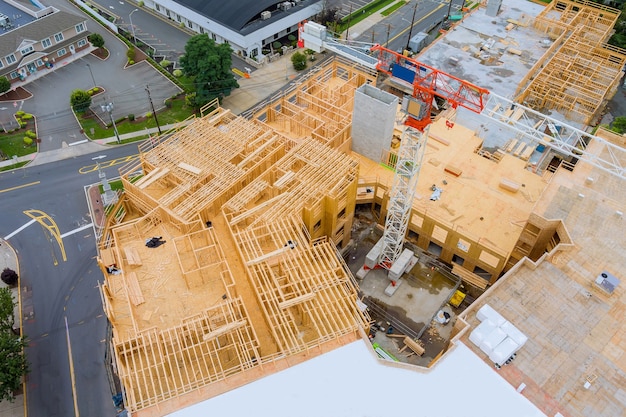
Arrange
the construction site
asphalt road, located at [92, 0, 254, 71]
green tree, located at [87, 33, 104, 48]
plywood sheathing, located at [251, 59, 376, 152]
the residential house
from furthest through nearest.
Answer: asphalt road, located at [92, 0, 254, 71], green tree, located at [87, 33, 104, 48], the residential house, plywood sheathing, located at [251, 59, 376, 152], the construction site

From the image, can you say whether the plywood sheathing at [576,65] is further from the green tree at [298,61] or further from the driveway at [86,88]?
the driveway at [86,88]

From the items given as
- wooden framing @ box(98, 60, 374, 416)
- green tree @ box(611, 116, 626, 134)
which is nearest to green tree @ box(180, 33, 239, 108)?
wooden framing @ box(98, 60, 374, 416)

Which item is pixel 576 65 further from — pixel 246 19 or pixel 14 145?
pixel 14 145

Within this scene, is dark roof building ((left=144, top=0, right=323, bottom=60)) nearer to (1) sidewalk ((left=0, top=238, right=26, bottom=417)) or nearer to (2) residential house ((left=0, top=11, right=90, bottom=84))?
(2) residential house ((left=0, top=11, right=90, bottom=84))

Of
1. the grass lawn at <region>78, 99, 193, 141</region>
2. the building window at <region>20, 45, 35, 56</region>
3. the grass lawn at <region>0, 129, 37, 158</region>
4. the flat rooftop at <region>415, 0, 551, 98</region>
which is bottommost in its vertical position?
the grass lawn at <region>0, 129, 37, 158</region>

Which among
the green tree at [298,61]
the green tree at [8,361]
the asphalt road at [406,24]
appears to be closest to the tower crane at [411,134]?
the green tree at [298,61]

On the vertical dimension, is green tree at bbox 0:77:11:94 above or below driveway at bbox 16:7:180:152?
above
